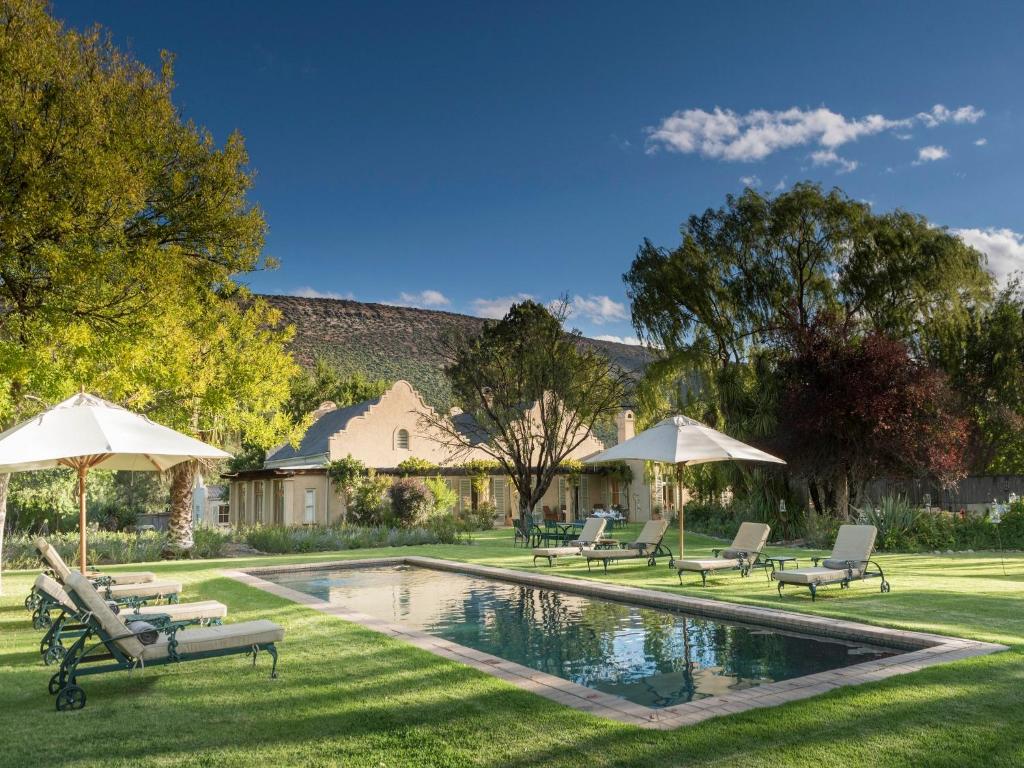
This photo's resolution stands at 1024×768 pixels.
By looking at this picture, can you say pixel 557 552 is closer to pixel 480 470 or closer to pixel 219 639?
pixel 219 639

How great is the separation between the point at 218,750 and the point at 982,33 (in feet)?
68.4

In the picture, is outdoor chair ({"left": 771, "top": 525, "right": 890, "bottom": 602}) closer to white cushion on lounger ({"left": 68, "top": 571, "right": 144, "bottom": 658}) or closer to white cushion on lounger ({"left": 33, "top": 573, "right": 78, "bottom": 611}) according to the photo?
white cushion on lounger ({"left": 68, "top": 571, "right": 144, "bottom": 658})

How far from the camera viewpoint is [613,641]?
9.01 metres

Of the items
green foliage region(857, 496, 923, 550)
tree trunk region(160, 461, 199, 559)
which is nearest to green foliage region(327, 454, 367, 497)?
tree trunk region(160, 461, 199, 559)

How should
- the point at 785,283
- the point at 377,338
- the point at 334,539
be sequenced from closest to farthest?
the point at 334,539
the point at 785,283
the point at 377,338

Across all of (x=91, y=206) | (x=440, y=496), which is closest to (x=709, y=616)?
(x=91, y=206)

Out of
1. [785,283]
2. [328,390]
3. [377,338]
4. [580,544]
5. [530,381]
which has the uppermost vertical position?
[377,338]

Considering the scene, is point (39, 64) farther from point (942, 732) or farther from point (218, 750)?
point (942, 732)

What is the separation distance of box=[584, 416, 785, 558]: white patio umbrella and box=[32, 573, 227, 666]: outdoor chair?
27.0 feet

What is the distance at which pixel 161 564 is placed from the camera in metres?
18.3

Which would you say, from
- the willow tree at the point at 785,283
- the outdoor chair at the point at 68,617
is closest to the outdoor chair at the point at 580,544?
the willow tree at the point at 785,283

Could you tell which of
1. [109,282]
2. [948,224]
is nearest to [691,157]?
[948,224]

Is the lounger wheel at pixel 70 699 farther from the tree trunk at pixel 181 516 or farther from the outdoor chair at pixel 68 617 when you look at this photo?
the tree trunk at pixel 181 516

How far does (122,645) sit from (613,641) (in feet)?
16.8
